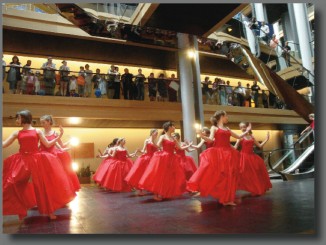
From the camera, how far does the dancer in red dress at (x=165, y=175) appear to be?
6.02 meters

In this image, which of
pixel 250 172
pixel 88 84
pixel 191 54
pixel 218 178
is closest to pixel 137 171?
pixel 250 172

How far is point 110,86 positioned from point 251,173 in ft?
20.8

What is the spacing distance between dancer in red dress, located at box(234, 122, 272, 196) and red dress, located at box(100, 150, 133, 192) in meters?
Answer: 3.25

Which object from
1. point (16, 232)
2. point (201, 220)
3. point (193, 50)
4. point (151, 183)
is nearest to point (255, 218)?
point (201, 220)

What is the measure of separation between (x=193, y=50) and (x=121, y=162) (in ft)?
12.2

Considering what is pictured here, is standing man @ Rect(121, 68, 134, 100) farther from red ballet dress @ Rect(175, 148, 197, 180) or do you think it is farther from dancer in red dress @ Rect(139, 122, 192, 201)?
dancer in red dress @ Rect(139, 122, 192, 201)

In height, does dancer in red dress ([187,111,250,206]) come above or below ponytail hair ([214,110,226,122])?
below

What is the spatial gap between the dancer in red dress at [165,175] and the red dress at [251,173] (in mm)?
1166

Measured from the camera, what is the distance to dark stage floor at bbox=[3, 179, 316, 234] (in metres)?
3.67

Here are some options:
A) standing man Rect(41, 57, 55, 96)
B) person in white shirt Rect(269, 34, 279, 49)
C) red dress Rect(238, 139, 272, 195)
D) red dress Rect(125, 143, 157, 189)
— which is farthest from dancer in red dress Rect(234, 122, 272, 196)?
standing man Rect(41, 57, 55, 96)

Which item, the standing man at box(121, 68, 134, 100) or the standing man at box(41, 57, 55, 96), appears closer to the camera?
the standing man at box(41, 57, 55, 96)

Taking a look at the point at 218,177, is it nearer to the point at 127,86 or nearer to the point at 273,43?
the point at 273,43

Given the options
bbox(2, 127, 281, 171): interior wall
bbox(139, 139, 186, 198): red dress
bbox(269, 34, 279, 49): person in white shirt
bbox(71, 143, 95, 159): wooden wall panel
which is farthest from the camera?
bbox(71, 143, 95, 159): wooden wall panel

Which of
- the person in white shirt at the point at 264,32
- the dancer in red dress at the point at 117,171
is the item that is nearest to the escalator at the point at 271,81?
the person in white shirt at the point at 264,32
